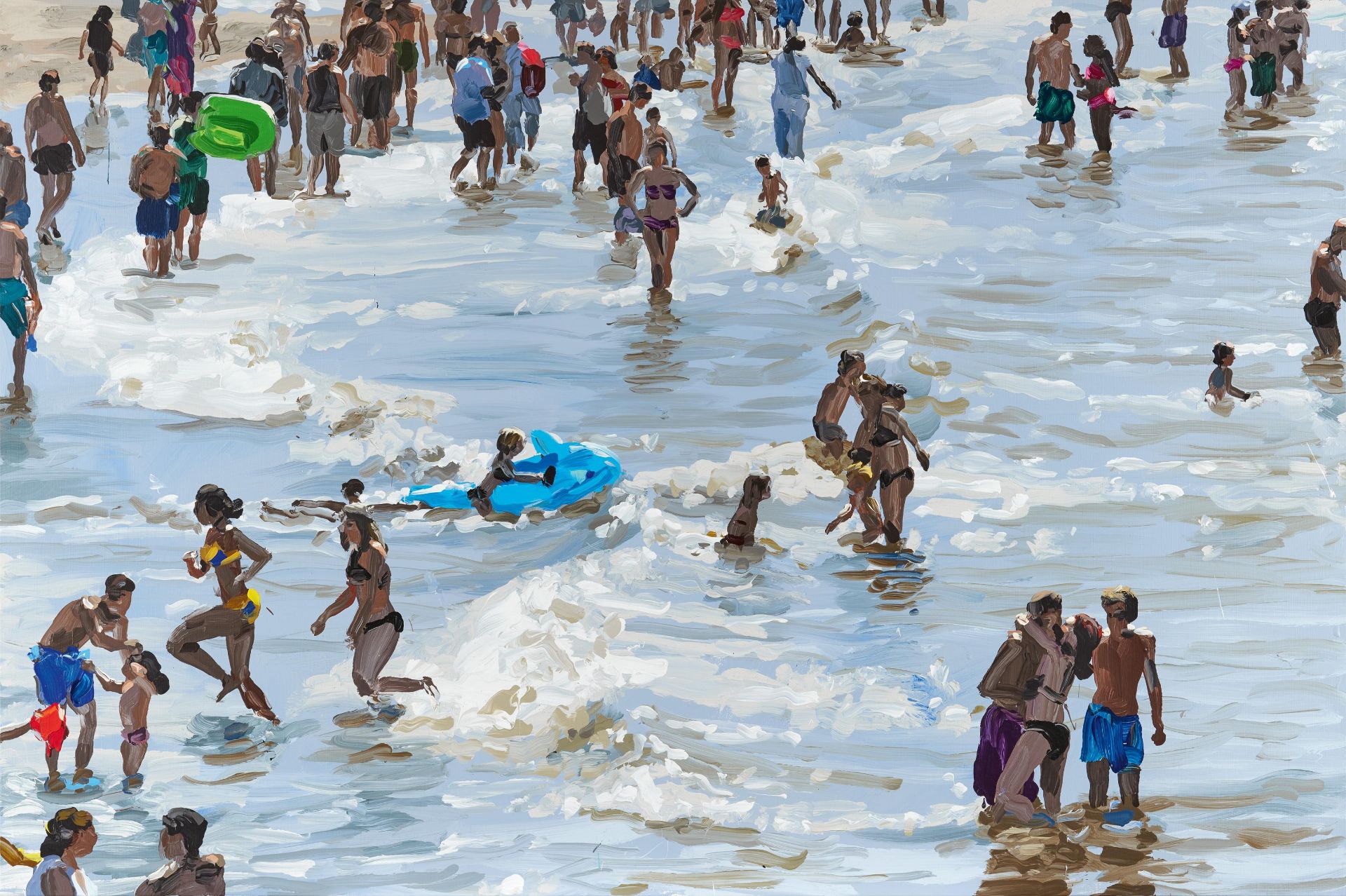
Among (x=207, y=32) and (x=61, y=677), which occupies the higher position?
(x=207, y=32)

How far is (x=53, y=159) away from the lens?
61.8 ft

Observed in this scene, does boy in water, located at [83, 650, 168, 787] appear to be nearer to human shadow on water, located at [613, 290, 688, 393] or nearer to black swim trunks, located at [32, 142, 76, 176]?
human shadow on water, located at [613, 290, 688, 393]

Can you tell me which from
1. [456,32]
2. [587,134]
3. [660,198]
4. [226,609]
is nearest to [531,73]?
[587,134]

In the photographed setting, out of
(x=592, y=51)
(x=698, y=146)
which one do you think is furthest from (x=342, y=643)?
(x=698, y=146)

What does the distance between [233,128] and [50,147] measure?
1.97m

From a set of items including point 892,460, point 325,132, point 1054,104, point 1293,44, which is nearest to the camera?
point 892,460

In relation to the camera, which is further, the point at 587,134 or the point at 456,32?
the point at 456,32

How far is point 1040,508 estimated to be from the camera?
1462 centimetres

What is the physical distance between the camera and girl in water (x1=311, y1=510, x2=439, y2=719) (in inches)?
454

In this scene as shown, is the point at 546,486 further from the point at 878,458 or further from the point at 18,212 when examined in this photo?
the point at 18,212

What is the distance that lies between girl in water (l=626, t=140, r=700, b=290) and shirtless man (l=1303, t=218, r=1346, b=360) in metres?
5.83

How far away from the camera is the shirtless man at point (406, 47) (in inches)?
822

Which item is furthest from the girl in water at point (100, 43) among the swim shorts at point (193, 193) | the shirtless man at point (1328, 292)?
the shirtless man at point (1328, 292)

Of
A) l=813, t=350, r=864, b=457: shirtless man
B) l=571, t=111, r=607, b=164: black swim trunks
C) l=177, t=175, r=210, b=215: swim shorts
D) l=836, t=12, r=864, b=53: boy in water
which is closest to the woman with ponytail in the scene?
l=813, t=350, r=864, b=457: shirtless man
